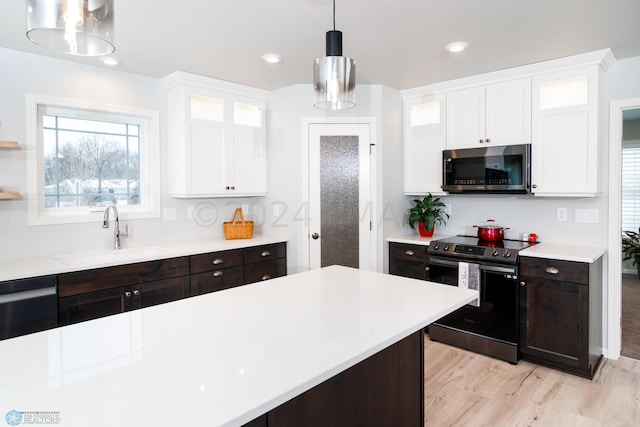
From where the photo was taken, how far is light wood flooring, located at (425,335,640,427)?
2.35 meters

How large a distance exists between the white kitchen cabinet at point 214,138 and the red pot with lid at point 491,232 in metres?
2.15

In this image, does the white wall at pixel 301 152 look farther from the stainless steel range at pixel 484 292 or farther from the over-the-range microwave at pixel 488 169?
→ the stainless steel range at pixel 484 292

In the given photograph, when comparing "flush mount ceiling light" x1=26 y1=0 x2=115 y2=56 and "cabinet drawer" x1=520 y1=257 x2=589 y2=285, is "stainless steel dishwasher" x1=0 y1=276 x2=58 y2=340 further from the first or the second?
"cabinet drawer" x1=520 y1=257 x2=589 y2=285

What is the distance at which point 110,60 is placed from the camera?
3.00 meters

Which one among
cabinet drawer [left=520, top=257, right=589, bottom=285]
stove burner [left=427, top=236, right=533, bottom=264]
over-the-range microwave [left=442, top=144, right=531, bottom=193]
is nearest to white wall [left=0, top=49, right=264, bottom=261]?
stove burner [left=427, top=236, right=533, bottom=264]

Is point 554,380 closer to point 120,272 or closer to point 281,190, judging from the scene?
point 281,190

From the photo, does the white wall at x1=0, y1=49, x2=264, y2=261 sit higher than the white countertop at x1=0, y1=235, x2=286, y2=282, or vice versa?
the white wall at x1=0, y1=49, x2=264, y2=261

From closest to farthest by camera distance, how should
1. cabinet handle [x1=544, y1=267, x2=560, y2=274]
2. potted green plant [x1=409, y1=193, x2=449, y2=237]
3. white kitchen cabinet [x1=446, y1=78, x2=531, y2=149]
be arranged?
cabinet handle [x1=544, y1=267, x2=560, y2=274] → white kitchen cabinet [x1=446, y1=78, x2=531, y2=149] → potted green plant [x1=409, y1=193, x2=449, y2=237]

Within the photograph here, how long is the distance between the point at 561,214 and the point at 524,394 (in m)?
1.58

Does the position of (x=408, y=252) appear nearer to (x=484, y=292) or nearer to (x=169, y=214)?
(x=484, y=292)

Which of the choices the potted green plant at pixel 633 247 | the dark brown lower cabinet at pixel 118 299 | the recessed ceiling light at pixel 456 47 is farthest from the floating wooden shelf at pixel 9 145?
the potted green plant at pixel 633 247

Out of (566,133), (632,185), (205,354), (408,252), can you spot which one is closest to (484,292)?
(408,252)

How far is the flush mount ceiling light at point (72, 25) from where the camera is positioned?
95cm

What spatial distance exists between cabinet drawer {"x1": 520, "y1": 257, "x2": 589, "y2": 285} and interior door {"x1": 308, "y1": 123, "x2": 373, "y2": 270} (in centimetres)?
135
